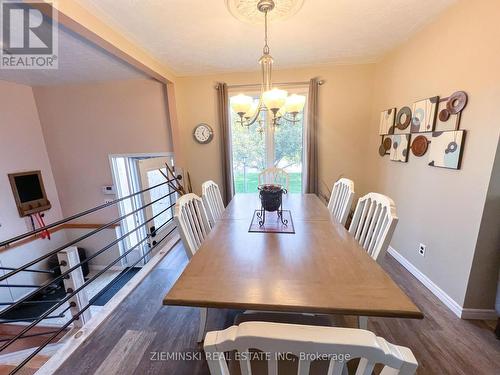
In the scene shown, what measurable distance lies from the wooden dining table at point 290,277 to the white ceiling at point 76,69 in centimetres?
242

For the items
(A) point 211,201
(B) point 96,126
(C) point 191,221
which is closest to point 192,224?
(C) point 191,221

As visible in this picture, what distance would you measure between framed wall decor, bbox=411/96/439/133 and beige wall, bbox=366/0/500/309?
0.09m

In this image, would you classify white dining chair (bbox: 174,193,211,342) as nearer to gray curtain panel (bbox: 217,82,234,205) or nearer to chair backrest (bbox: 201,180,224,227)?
chair backrest (bbox: 201,180,224,227)

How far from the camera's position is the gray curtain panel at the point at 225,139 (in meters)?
3.18

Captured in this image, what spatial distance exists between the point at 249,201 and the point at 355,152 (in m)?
1.91

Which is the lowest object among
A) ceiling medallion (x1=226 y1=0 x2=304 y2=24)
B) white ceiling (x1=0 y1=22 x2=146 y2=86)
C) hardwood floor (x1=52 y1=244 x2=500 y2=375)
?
hardwood floor (x1=52 y1=244 x2=500 y2=375)

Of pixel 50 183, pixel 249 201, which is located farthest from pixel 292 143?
pixel 50 183

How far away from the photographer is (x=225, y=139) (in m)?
3.24

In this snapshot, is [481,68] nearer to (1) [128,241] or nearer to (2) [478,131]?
(2) [478,131]

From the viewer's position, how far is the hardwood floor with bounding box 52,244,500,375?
1320 millimetres

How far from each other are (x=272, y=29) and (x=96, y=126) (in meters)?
3.20

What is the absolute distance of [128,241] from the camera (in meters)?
3.95

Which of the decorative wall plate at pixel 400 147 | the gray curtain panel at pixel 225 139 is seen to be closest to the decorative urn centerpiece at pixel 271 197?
the decorative wall plate at pixel 400 147

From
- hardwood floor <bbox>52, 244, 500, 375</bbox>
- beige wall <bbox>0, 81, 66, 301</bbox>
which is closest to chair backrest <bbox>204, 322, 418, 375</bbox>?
hardwood floor <bbox>52, 244, 500, 375</bbox>
